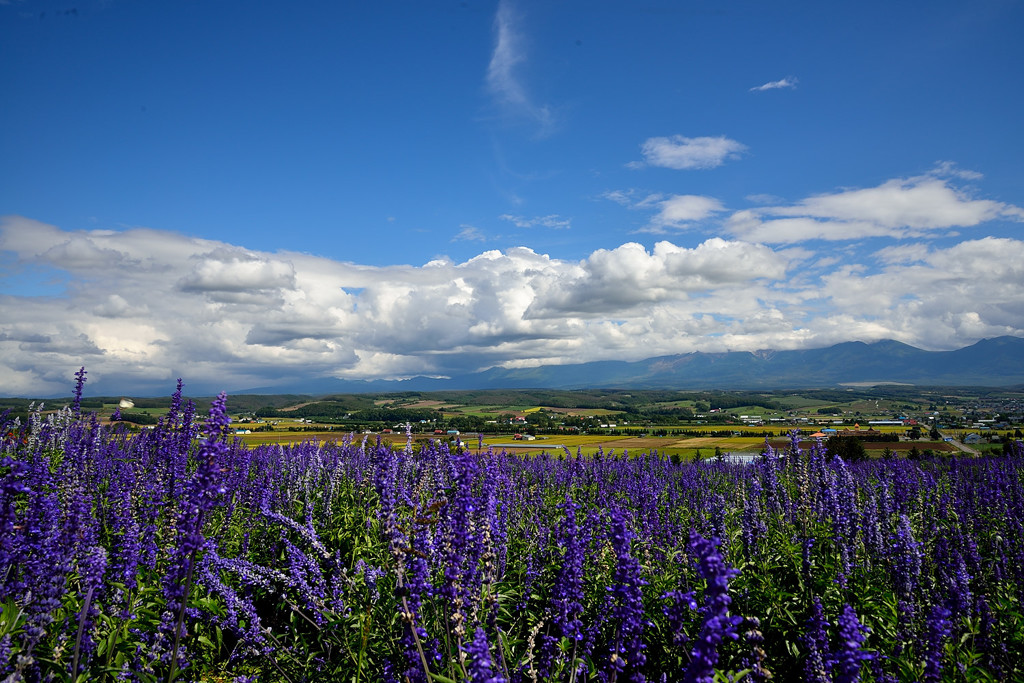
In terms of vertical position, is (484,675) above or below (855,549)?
above

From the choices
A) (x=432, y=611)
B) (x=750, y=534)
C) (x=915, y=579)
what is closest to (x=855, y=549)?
(x=915, y=579)

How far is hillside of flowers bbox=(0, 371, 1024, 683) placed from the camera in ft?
13.3

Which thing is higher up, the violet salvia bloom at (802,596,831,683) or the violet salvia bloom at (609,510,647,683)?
the violet salvia bloom at (609,510,647,683)

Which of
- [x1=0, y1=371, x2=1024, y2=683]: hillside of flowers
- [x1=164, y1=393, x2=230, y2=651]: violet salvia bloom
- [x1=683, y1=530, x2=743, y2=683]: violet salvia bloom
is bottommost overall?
[x1=0, y1=371, x2=1024, y2=683]: hillside of flowers

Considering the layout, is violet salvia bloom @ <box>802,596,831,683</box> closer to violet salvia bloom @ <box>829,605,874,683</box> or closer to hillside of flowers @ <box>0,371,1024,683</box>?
hillside of flowers @ <box>0,371,1024,683</box>

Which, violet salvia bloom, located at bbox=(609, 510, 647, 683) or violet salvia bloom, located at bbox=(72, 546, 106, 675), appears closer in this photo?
violet salvia bloom, located at bbox=(609, 510, 647, 683)

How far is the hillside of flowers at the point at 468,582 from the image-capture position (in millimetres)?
4059

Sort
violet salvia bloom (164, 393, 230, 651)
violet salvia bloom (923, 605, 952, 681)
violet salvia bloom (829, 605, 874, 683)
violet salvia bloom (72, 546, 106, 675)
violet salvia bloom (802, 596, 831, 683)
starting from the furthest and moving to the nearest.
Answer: violet salvia bloom (72, 546, 106, 675), violet salvia bloom (802, 596, 831, 683), violet salvia bloom (923, 605, 952, 681), violet salvia bloom (164, 393, 230, 651), violet salvia bloom (829, 605, 874, 683)

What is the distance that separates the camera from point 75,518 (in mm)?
4719

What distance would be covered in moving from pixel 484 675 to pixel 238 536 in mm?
7463

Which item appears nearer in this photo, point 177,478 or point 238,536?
point 177,478

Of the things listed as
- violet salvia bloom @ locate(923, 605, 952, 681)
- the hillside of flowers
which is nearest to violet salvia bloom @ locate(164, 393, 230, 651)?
the hillside of flowers

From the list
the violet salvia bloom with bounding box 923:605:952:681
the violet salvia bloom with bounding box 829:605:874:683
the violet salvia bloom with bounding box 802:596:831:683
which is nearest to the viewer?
the violet salvia bloom with bounding box 829:605:874:683

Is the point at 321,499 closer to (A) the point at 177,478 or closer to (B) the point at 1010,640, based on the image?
(A) the point at 177,478
